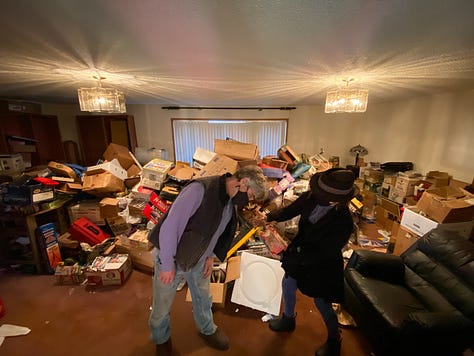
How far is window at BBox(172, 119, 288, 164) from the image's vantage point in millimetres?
5113

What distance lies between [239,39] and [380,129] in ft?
14.4

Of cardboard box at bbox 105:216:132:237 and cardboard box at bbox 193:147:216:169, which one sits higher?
cardboard box at bbox 193:147:216:169

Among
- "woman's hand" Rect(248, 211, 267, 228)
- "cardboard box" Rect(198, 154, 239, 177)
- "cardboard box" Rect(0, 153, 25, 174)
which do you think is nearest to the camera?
"woman's hand" Rect(248, 211, 267, 228)

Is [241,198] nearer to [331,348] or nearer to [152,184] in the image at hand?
[331,348]

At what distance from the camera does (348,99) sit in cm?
210

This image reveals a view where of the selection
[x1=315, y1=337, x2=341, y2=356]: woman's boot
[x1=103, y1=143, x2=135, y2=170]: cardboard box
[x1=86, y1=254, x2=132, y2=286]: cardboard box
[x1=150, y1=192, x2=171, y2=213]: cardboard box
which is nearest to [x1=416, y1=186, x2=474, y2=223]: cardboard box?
[x1=315, y1=337, x2=341, y2=356]: woman's boot

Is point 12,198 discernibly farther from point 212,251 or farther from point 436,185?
point 436,185

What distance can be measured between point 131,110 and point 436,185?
6.35 m

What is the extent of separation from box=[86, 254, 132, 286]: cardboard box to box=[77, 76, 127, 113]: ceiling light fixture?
163cm

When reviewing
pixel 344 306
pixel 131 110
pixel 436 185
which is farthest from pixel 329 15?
pixel 131 110

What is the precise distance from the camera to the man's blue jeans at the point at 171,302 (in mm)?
1289

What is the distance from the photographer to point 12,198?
201 cm

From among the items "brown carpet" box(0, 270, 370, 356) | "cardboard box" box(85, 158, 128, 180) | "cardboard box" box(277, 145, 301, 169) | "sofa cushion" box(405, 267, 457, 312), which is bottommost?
"brown carpet" box(0, 270, 370, 356)

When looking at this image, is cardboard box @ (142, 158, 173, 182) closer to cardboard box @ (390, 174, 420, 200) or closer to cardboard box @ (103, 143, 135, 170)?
cardboard box @ (103, 143, 135, 170)
